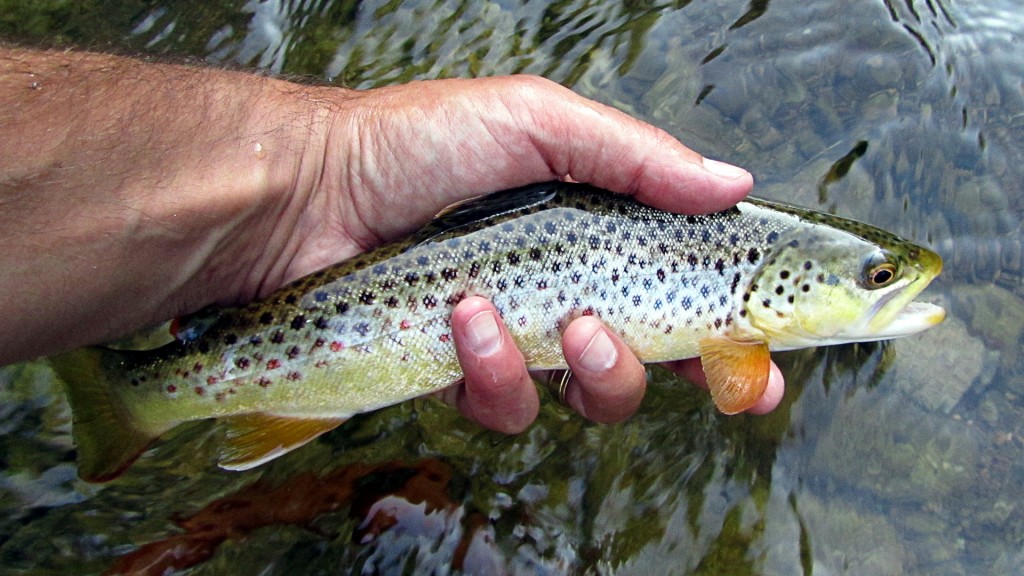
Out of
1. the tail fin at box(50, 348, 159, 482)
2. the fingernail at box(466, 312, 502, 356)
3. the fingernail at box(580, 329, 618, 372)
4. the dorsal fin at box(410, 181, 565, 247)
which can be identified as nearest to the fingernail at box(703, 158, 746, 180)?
the dorsal fin at box(410, 181, 565, 247)

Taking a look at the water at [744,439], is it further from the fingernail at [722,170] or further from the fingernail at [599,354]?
the fingernail at [722,170]

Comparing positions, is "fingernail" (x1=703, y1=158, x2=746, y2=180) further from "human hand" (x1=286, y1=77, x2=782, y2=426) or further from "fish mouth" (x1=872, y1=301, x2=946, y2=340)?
"fish mouth" (x1=872, y1=301, x2=946, y2=340)

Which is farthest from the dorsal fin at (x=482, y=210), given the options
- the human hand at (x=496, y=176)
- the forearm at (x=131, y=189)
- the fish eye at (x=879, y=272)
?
the fish eye at (x=879, y=272)

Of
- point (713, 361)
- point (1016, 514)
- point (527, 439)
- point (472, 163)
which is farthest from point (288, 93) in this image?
point (1016, 514)

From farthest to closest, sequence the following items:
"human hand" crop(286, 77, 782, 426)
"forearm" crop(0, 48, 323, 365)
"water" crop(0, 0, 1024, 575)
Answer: "water" crop(0, 0, 1024, 575)
"human hand" crop(286, 77, 782, 426)
"forearm" crop(0, 48, 323, 365)

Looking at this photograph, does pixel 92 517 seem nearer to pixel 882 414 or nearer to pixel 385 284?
pixel 385 284
